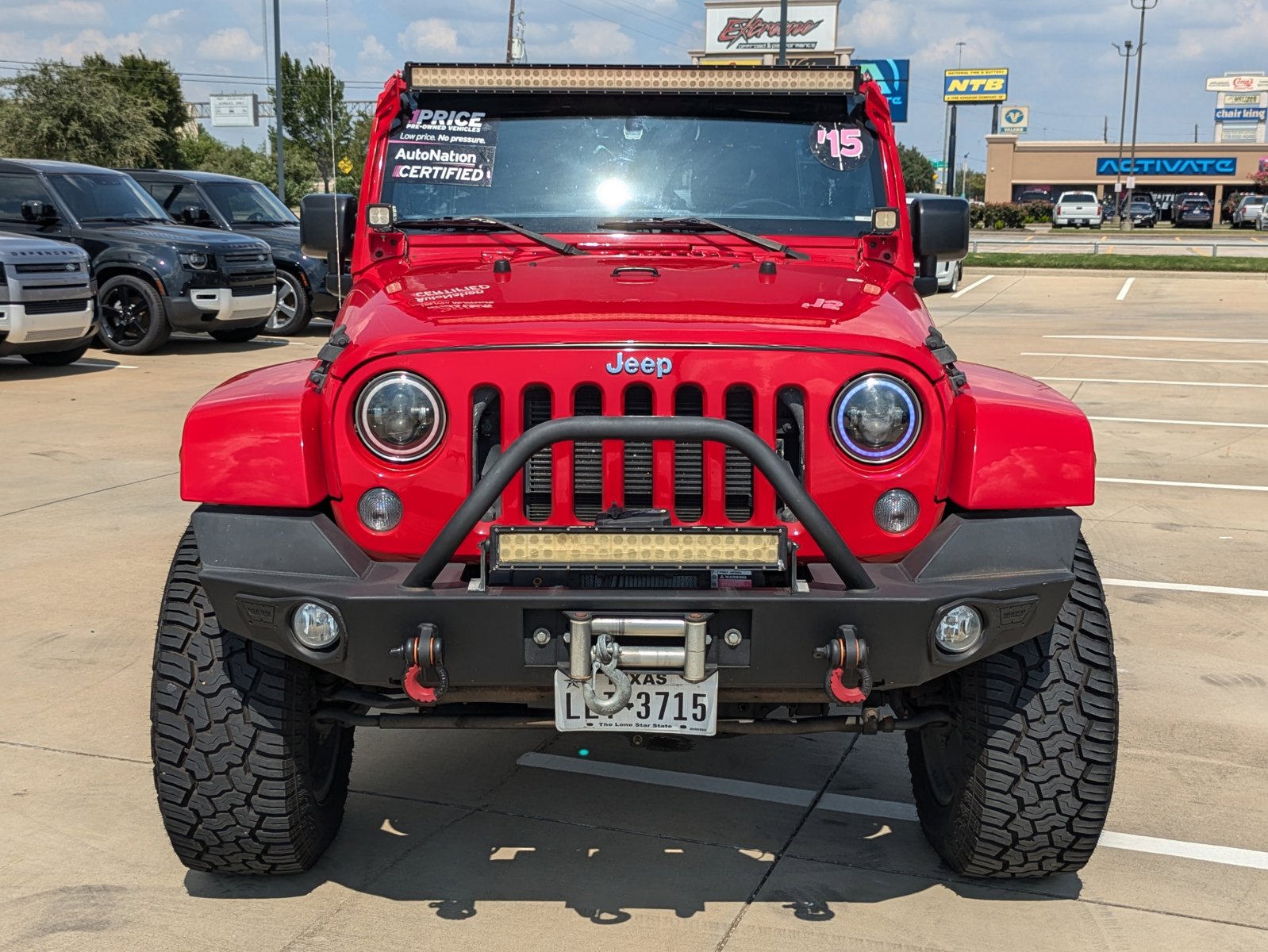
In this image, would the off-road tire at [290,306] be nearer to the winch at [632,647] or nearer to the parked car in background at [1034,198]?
the winch at [632,647]

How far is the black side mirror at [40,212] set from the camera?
45.4 feet

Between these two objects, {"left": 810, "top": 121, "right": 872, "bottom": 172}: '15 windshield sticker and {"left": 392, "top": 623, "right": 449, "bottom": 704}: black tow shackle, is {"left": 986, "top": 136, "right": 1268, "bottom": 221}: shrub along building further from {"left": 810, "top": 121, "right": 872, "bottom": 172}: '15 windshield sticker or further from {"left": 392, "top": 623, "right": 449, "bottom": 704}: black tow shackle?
{"left": 392, "top": 623, "right": 449, "bottom": 704}: black tow shackle

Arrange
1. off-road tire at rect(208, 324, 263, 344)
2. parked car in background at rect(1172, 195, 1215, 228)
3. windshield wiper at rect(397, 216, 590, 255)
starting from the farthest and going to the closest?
parked car in background at rect(1172, 195, 1215, 228) < off-road tire at rect(208, 324, 263, 344) < windshield wiper at rect(397, 216, 590, 255)

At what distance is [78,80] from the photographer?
3522 cm

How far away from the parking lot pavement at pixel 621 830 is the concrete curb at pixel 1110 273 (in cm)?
2218

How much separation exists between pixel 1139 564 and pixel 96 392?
8777 millimetres

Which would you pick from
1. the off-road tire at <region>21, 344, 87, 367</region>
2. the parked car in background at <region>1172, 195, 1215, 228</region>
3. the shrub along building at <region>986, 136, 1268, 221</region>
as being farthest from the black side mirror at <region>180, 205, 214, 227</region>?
the shrub along building at <region>986, 136, 1268, 221</region>

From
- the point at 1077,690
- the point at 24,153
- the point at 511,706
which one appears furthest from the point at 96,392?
the point at 24,153

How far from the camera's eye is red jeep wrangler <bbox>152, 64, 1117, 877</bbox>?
2.84 metres

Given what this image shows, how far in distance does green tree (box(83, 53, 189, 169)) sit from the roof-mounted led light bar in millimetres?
48424

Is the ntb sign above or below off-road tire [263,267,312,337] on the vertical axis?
above

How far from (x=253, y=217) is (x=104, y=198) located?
2441 mm

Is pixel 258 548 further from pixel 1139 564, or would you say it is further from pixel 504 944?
pixel 1139 564

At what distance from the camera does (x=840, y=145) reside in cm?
446
